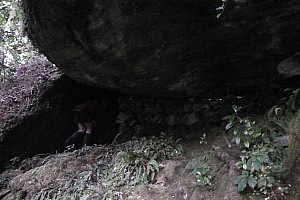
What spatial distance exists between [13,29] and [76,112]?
325cm

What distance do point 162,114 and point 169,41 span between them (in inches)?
87.5

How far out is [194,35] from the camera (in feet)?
14.4

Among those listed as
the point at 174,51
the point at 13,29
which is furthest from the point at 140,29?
the point at 13,29

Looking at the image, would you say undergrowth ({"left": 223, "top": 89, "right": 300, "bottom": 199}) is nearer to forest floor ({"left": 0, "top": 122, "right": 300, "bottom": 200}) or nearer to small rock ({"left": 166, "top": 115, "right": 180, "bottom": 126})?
forest floor ({"left": 0, "top": 122, "right": 300, "bottom": 200})

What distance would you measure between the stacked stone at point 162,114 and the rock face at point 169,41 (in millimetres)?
455

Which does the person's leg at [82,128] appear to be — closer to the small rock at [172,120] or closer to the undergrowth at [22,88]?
the undergrowth at [22,88]

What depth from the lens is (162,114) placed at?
248 inches

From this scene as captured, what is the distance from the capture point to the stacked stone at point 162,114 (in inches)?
227

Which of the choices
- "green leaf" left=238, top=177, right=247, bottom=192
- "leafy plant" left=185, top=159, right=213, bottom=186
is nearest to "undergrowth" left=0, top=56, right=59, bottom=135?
"leafy plant" left=185, top=159, right=213, bottom=186

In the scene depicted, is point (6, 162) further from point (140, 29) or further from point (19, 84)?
point (140, 29)

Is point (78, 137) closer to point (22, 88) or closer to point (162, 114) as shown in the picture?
point (22, 88)

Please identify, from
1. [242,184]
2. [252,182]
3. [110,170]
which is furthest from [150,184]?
[252,182]

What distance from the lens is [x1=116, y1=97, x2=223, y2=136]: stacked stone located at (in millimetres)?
5773

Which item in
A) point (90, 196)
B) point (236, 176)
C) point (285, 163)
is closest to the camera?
point (285, 163)
